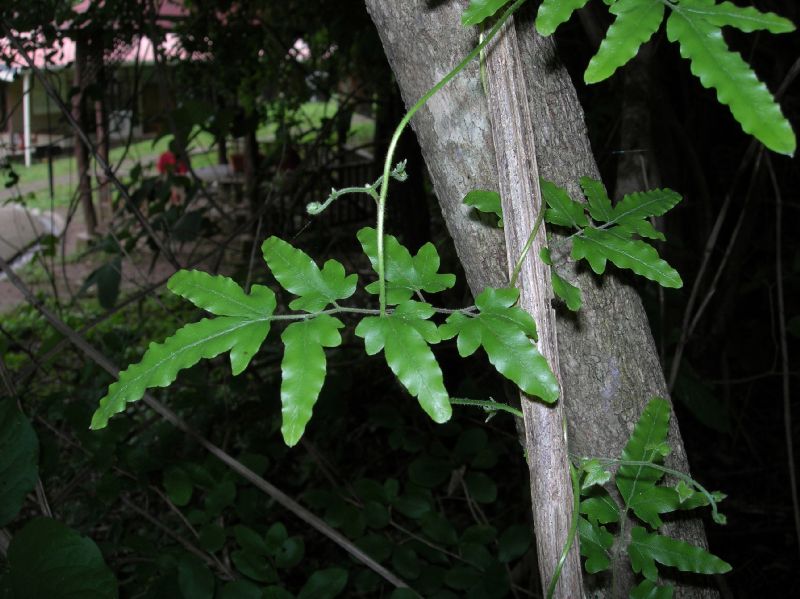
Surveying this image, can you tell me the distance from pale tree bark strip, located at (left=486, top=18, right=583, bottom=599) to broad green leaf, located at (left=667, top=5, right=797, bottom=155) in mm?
228

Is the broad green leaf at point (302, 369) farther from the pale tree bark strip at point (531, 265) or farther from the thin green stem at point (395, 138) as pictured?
the pale tree bark strip at point (531, 265)

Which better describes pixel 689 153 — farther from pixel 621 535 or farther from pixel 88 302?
pixel 88 302

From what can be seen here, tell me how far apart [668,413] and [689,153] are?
2327mm

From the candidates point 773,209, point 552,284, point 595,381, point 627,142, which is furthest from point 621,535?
→ point 773,209

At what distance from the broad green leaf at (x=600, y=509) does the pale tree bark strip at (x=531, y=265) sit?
16cm

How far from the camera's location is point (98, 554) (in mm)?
1480

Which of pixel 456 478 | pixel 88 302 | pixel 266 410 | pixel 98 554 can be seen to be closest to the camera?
pixel 98 554

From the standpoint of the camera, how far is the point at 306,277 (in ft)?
2.68

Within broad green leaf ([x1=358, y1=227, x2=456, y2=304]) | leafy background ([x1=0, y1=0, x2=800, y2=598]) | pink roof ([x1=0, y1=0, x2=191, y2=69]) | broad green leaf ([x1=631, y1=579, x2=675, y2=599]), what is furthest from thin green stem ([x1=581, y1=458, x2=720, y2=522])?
pink roof ([x1=0, y1=0, x2=191, y2=69])

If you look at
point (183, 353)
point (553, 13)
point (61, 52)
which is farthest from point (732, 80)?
point (61, 52)

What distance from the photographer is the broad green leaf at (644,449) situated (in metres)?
0.99

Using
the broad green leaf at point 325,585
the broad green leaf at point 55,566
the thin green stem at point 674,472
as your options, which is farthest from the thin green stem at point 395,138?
the broad green leaf at point 325,585

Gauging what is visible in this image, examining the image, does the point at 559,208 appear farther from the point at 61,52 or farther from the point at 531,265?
the point at 61,52

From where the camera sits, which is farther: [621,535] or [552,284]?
[621,535]
